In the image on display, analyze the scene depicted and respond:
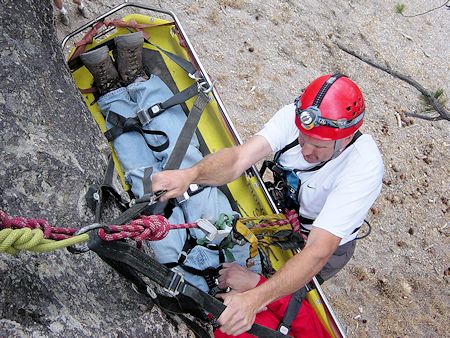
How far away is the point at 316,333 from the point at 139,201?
1717mm

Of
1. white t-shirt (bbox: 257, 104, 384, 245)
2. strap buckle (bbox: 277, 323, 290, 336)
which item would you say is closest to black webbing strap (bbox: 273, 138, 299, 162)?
white t-shirt (bbox: 257, 104, 384, 245)

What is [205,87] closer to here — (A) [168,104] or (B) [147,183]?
(A) [168,104]

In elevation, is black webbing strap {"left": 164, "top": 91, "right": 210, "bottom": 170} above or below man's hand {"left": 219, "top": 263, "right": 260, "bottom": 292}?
above

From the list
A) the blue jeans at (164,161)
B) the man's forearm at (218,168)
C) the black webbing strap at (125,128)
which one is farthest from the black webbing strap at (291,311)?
the black webbing strap at (125,128)

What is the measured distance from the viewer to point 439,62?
839cm

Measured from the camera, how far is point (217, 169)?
3352mm

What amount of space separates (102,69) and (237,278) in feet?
6.11

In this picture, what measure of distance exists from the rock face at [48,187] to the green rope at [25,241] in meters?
0.27

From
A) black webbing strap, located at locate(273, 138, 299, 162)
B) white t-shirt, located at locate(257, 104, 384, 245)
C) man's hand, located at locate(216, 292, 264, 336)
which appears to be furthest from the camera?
black webbing strap, located at locate(273, 138, 299, 162)

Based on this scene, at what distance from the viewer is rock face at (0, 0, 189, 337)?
199 cm

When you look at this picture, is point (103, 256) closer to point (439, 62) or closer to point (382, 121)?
point (382, 121)

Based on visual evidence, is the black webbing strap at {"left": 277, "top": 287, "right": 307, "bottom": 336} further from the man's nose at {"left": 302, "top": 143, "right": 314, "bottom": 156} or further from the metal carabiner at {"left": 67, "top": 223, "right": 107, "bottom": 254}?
the metal carabiner at {"left": 67, "top": 223, "right": 107, "bottom": 254}

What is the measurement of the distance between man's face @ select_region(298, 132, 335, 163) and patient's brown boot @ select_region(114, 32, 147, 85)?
1503 millimetres

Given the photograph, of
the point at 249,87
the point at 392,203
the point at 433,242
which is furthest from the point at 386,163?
the point at 249,87
